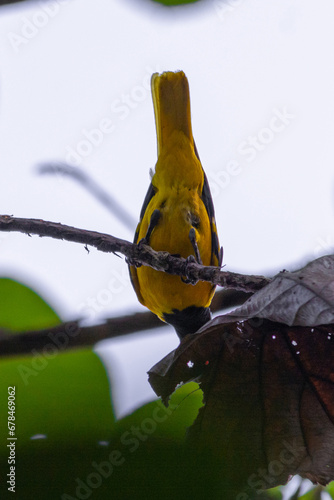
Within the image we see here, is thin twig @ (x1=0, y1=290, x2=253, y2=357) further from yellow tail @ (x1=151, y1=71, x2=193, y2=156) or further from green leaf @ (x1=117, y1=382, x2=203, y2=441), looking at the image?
yellow tail @ (x1=151, y1=71, x2=193, y2=156)

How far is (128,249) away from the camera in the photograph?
1741mm

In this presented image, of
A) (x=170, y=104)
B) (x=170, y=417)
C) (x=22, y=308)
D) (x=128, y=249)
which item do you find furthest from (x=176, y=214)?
(x=170, y=417)

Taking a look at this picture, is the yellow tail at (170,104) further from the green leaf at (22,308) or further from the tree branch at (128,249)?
the tree branch at (128,249)

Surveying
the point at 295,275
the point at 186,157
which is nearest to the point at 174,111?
the point at 186,157

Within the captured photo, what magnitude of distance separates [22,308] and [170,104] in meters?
1.64

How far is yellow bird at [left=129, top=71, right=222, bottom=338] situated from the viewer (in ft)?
10.2

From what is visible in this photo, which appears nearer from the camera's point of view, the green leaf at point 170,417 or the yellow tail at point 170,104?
the green leaf at point 170,417

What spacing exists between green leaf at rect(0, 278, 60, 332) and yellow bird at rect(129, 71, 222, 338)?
2.90ft

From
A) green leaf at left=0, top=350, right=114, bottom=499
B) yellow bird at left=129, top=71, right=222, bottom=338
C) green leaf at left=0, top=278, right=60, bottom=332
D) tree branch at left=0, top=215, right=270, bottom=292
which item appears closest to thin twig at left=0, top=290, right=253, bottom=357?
green leaf at left=0, top=350, right=114, bottom=499

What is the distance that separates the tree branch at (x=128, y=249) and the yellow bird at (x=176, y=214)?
1223 mm

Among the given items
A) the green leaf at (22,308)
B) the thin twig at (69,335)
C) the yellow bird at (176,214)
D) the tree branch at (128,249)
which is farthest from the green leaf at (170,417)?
the yellow bird at (176,214)

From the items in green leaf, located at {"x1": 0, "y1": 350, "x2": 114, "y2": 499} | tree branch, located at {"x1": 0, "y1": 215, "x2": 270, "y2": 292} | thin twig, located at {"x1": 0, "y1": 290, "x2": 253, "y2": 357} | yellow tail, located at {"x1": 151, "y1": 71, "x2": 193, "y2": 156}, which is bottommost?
green leaf, located at {"x1": 0, "y1": 350, "x2": 114, "y2": 499}

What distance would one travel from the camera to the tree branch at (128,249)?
58.1 inches

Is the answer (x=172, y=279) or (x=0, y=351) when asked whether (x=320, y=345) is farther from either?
(x=172, y=279)
